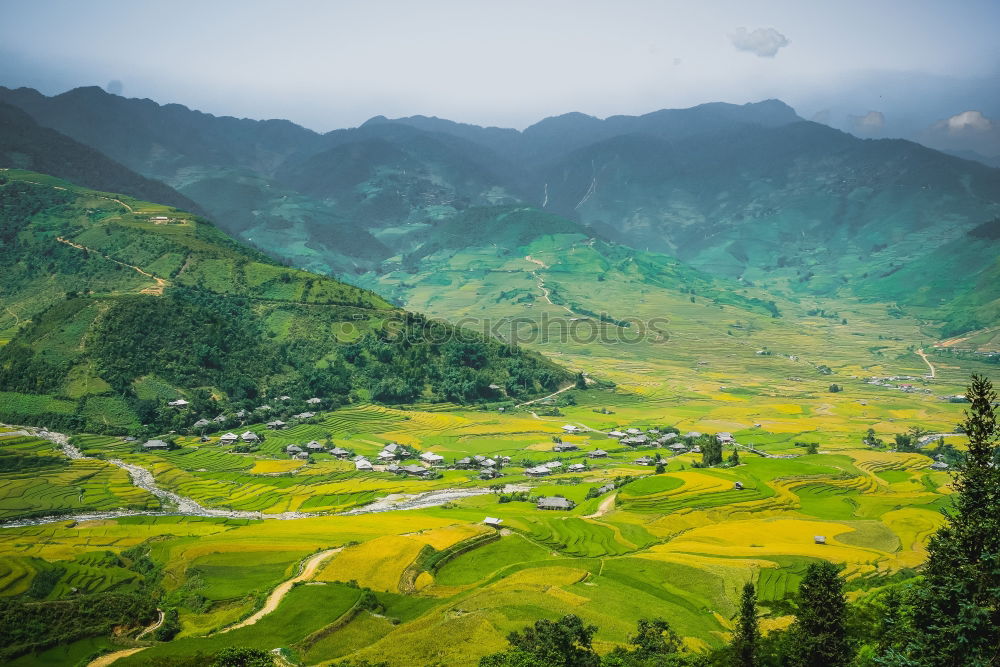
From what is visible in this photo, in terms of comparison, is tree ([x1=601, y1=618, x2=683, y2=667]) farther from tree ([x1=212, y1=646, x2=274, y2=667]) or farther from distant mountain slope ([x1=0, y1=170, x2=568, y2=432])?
distant mountain slope ([x1=0, y1=170, x2=568, y2=432])

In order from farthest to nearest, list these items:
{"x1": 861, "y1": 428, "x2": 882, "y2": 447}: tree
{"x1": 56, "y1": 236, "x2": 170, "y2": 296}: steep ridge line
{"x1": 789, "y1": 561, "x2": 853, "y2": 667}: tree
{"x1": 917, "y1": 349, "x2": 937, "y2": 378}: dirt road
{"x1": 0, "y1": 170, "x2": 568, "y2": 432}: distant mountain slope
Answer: {"x1": 917, "y1": 349, "x2": 937, "y2": 378}: dirt road < {"x1": 56, "y1": 236, "x2": 170, "y2": 296}: steep ridge line < {"x1": 861, "y1": 428, "x2": 882, "y2": 447}: tree < {"x1": 0, "y1": 170, "x2": 568, "y2": 432}: distant mountain slope < {"x1": 789, "y1": 561, "x2": 853, "y2": 667}: tree

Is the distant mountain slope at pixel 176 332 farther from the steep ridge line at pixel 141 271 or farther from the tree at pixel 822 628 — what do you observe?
the tree at pixel 822 628

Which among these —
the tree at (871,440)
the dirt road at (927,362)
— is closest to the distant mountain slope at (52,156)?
the tree at (871,440)

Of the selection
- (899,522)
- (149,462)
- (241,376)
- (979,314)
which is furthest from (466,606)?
(979,314)

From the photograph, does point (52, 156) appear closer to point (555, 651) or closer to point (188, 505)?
point (188, 505)

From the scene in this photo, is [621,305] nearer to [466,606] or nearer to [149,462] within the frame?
[149,462]

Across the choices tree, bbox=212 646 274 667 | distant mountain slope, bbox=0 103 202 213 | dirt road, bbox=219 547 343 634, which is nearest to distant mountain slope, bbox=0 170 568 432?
distant mountain slope, bbox=0 103 202 213
